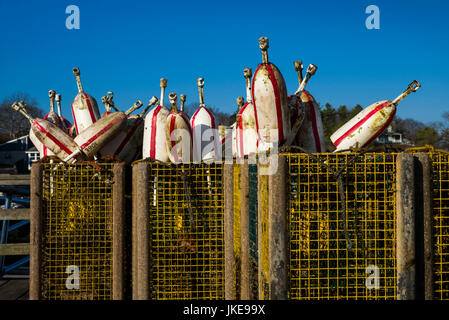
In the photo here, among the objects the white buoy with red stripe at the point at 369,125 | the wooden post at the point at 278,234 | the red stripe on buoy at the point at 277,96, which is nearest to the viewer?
the wooden post at the point at 278,234

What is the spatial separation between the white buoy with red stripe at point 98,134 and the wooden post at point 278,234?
203cm

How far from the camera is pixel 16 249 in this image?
4.00m

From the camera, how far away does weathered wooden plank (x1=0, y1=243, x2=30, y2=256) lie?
390 cm

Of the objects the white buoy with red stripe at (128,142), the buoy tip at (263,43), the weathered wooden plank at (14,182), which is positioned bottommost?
the weathered wooden plank at (14,182)

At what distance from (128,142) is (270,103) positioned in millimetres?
1840

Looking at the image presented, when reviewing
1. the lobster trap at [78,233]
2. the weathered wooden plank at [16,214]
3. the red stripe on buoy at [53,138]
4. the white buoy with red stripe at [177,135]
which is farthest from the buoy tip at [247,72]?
the weathered wooden plank at [16,214]

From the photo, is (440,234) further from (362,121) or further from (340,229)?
(362,121)

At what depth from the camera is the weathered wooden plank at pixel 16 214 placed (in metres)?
3.86

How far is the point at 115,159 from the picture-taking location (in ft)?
11.6

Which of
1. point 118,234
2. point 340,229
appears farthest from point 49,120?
A: point 340,229

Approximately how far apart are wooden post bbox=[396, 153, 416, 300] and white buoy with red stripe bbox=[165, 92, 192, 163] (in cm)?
193

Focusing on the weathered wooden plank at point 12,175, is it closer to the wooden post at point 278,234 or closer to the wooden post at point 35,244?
the wooden post at point 35,244

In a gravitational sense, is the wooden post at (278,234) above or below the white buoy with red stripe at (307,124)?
Answer: below
